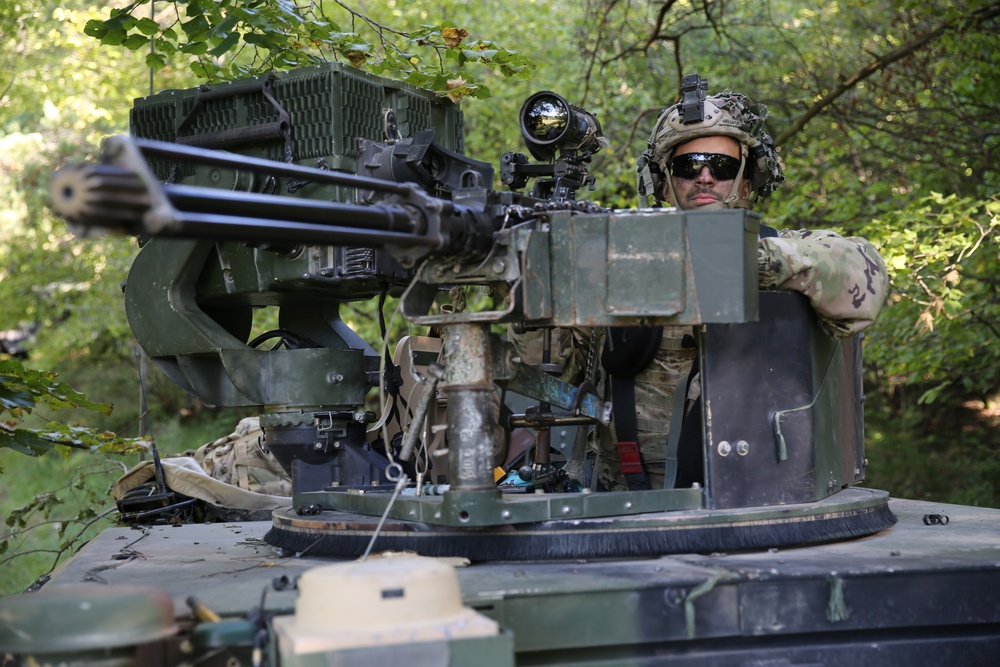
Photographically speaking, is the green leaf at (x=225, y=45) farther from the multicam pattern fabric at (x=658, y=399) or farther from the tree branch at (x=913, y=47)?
the tree branch at (x=913, y=47)

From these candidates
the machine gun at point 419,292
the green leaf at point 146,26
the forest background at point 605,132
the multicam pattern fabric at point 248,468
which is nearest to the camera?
the machine gun at point 419,292

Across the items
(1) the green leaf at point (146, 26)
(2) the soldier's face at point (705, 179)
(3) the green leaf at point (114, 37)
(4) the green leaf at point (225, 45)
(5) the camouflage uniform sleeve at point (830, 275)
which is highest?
(1) the green leaf at point (146, 26)

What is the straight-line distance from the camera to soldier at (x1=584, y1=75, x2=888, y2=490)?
13.6ft

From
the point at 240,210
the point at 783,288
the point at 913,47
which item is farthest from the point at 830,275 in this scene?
the point at 913,47

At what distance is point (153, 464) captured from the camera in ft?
19.4

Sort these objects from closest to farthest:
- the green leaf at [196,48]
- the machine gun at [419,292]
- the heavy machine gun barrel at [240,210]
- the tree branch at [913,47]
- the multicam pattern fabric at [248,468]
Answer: the heavy machine gun barrel at [240,210] < the machine gun at [419,292] < the green leaf at [196,48] < the multicam pattern fabric at [248,468] < the tree branch at [913,47]

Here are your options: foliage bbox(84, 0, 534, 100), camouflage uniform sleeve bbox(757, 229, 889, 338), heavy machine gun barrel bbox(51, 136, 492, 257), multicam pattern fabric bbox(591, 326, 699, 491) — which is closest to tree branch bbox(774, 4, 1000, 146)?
foliage bbox(84, 0, 534, 100)

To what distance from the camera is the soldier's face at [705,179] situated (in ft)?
15.8

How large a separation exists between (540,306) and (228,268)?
57.4 inches

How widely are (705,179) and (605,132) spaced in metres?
5.99

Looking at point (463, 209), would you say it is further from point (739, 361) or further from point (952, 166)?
point (952, 166)

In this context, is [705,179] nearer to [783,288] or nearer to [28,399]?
[783,288]

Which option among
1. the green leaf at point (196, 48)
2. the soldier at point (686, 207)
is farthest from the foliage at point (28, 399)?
the soldier at point (686, 207)

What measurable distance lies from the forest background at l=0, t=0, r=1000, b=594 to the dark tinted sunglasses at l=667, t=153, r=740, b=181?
1216 mm
